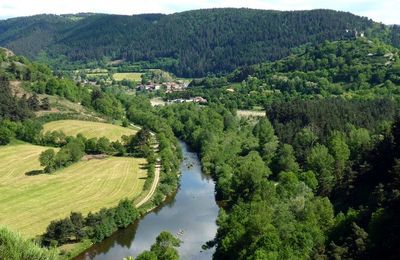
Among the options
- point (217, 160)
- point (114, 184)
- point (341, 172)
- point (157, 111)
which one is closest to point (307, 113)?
point (217, 160)

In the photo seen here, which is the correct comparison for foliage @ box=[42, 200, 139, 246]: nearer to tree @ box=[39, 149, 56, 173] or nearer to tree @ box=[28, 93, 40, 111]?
tree @ box=[39, 149, 56, 173]

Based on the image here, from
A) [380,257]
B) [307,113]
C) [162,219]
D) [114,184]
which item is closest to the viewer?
[380,257]

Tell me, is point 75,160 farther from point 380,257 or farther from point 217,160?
point 380,257

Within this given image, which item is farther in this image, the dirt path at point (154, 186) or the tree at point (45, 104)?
the tree at point (45, 104)

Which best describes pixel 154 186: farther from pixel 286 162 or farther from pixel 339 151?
pixel 339 151

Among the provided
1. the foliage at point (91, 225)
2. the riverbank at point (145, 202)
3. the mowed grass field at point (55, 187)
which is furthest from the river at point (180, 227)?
the mowed grass field at point (55, 187)

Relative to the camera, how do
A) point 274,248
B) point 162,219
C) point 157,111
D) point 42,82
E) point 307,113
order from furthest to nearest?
1. point 157,111
2. point 42,82
3. point 307,113
4. point 162,219
5. point 274,248

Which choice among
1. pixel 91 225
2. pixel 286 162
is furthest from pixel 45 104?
pixel 91 225

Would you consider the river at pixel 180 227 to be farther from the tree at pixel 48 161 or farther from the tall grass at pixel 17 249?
the tall grass at pixel 17 249
